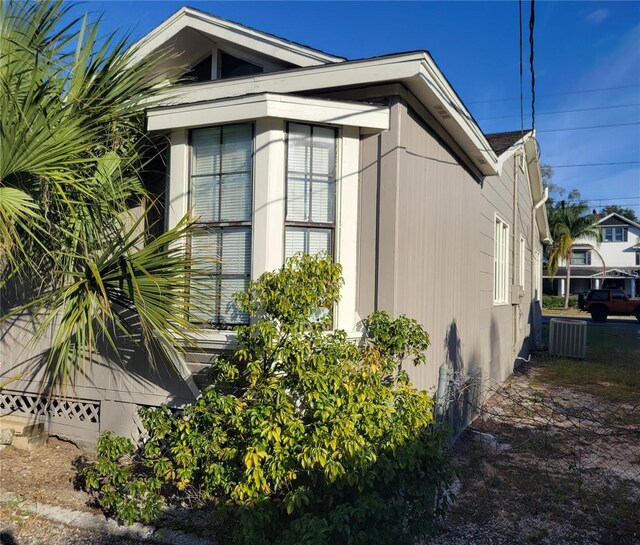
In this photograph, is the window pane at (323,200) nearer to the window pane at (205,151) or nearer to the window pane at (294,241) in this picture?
the window pane at (294,241)

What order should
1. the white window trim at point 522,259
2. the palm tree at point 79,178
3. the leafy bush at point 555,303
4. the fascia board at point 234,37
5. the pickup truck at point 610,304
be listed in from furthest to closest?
the leafy bush at point 555,303, the pickup truck at point 610,304, the white window trim at point 522,259, the fascia board at point 234,37, the palm tree at point 79,178

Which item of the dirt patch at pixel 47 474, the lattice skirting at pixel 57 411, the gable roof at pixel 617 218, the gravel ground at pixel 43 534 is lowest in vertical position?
the gravel ground at pixel 43 534

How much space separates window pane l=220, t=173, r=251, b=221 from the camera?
4.78m

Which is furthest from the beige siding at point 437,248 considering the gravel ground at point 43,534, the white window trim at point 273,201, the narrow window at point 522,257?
the gravel ground at point 43,534

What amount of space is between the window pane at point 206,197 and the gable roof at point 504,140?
5.37 metres

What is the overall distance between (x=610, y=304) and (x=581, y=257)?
19710 millimetres

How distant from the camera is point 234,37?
5438 mm

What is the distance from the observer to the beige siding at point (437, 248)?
4793 mm

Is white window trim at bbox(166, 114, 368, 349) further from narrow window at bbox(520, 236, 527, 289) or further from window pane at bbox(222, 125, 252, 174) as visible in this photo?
narrow window at bbox(520, 236, 527, 289)

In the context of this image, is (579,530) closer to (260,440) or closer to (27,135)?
(260,440)

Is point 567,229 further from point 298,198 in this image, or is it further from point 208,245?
point 208,245

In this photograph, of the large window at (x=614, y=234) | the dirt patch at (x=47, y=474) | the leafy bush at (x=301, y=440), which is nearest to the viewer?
the leafy bush at (x=301, y=440)

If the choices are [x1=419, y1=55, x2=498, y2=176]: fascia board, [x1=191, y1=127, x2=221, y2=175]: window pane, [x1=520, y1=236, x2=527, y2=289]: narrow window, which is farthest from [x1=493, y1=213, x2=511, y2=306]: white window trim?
[x1=191, y1=127, x2=221, y2=175]: window pane

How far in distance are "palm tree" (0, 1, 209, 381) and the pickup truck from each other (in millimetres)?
29797
